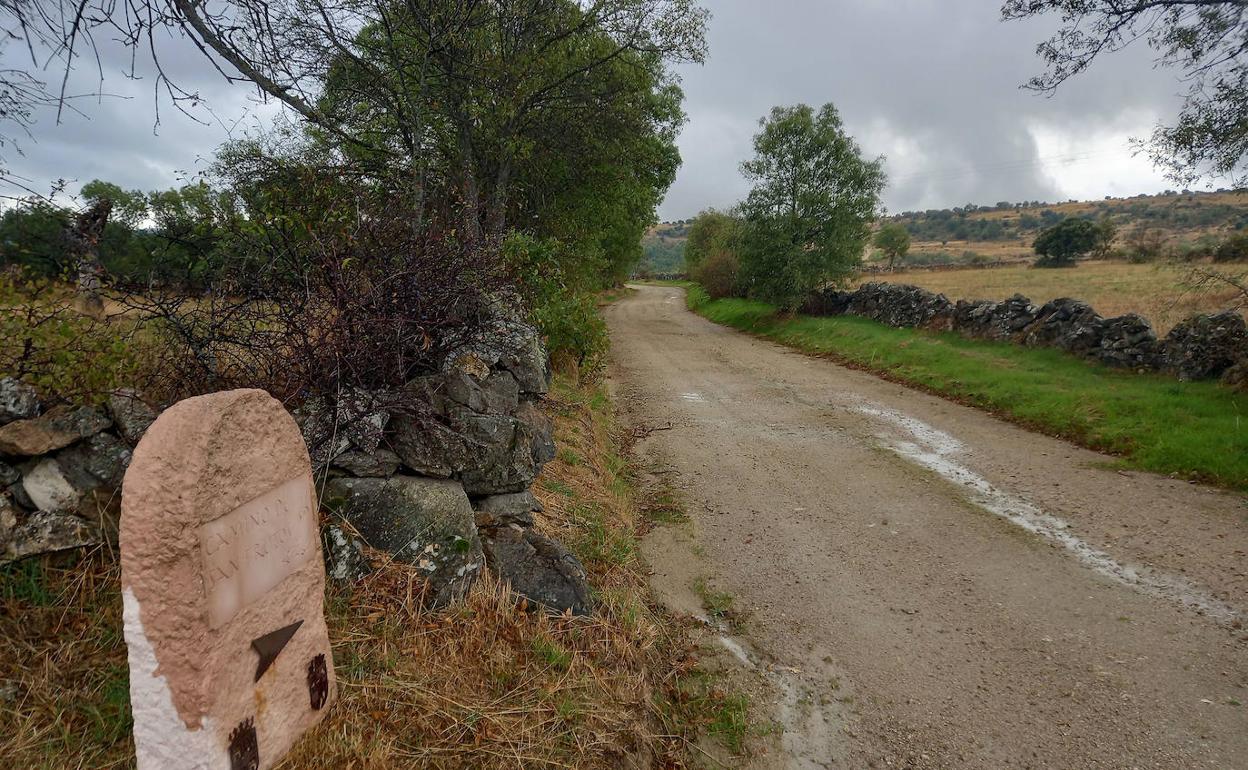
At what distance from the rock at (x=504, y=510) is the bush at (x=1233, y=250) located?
1410 cm

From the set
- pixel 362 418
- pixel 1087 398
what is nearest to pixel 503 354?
pixel 362 418

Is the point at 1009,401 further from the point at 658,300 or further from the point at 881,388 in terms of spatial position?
the point at 658,300

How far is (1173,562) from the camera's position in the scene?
5.51 m

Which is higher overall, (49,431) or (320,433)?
(49,431)

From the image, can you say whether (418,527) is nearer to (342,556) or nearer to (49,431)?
(342,556)

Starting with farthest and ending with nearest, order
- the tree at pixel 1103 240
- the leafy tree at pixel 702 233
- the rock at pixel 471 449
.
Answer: the leafy tree at pixel 702 233, the tree at pixel 1103 240, the rock at pixel 471 449

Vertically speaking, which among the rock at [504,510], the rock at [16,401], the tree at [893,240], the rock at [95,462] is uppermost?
the tree at [893,240]

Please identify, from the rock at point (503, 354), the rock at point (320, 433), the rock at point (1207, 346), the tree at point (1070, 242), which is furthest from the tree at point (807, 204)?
the tree at point (1070, 242)

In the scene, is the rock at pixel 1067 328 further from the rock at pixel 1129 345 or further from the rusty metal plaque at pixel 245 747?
the rusty metal plaque at pixel 245 747

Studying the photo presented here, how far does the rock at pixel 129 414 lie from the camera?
2.97 metres

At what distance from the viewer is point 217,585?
2037 millimetres

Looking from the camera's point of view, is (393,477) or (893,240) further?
(893,240)

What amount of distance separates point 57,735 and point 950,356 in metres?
15.7

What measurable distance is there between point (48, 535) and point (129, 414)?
628mm
